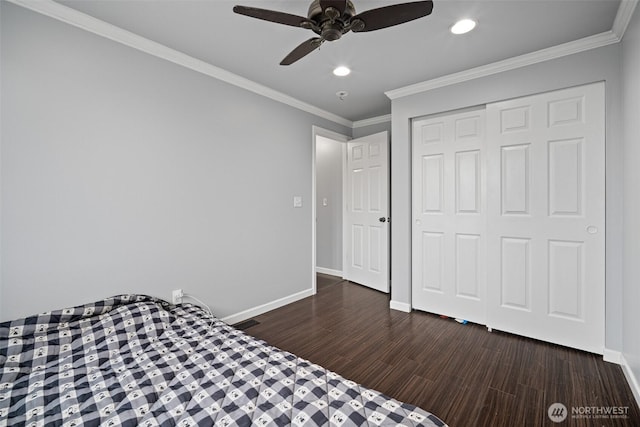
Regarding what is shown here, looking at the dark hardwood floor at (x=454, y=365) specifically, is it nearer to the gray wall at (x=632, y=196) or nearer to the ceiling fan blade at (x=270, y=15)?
the gray wall at (x=632, y=196)

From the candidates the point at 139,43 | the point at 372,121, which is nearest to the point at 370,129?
the point at 372,121

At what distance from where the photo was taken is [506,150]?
101 inches

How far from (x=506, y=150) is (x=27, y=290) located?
12.2ft

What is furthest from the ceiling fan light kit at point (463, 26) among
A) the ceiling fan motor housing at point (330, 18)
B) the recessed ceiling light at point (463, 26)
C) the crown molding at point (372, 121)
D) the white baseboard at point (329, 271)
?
the white baseboard at point (329, 271)

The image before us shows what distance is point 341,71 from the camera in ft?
8.77

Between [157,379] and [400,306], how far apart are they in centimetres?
252

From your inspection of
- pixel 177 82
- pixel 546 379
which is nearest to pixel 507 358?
pixel 546 379

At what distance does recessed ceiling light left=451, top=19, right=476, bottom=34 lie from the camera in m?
1.95

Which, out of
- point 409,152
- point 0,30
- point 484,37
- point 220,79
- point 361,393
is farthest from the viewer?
point 409,152

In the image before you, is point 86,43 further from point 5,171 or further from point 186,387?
point 186,387

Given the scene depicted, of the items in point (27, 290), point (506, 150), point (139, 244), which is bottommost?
point (27, 290)

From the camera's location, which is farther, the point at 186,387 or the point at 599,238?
the point at 599,238

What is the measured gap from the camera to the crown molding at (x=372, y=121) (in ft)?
13.4

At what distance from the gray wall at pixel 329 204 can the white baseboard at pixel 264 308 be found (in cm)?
112
